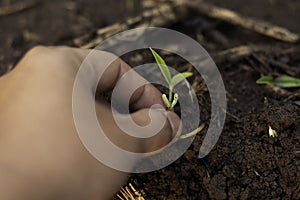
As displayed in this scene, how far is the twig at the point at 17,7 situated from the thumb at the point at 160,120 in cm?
135

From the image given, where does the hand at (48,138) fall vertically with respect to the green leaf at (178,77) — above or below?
above

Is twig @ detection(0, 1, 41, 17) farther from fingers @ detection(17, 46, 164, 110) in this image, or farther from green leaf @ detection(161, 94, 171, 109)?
green leaf @ detection(161, 94, 171, 109)

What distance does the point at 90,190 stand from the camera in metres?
1.24

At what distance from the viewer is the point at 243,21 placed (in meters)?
2.12

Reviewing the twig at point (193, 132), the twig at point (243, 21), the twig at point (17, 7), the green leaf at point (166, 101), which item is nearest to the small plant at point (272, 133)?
the twig at point (193, 132)

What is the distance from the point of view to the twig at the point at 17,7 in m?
2.46

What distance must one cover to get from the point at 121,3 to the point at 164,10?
34cm

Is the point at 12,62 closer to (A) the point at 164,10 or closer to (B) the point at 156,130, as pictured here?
(A) the point at 164,10

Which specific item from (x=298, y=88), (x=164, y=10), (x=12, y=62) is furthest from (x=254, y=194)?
(x=12, y=62)

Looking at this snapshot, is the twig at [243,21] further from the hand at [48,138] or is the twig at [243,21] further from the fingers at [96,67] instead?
the hand at [48,138]

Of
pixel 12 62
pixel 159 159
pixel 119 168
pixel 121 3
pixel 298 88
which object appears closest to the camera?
pixel 119 168

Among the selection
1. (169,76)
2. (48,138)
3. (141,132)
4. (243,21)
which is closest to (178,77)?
(169,76)

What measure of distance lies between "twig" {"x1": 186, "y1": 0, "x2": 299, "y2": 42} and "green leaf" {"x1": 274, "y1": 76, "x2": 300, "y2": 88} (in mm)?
364

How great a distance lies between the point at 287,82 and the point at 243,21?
516 millimetres
